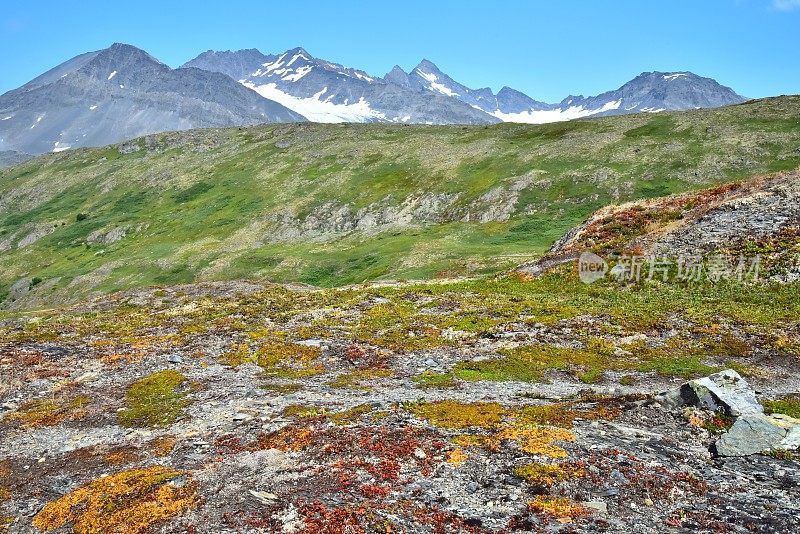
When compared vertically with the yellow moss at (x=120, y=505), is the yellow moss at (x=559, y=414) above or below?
above

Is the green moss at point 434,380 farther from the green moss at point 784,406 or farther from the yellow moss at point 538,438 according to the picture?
the green moss at point 784,406

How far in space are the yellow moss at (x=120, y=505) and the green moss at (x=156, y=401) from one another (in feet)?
18.9

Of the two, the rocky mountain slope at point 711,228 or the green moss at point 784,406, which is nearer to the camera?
the green moss at point 784,406

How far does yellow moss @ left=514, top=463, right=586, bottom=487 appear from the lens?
15.3 m

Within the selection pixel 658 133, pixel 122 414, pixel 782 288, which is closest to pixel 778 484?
pixel 122 414

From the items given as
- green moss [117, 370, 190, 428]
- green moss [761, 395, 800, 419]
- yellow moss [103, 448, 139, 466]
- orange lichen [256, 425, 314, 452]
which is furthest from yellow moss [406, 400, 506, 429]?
green moss [117, 370, 190, 428]

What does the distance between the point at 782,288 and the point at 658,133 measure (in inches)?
3378

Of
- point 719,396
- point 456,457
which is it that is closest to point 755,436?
point 719,396

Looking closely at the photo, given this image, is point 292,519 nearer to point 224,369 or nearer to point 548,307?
point 224,369

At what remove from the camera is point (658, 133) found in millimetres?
112875

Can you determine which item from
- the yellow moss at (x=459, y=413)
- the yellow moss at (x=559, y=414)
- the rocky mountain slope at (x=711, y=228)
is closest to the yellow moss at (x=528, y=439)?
the yellow moss at (x=559, y=414)

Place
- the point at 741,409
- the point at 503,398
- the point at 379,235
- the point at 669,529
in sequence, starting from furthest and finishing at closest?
the point at 379,235 → the point at 503,398 → the point at 741,409 → the point at 669,529

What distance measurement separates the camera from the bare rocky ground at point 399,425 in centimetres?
1426

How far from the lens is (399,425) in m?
20.1
